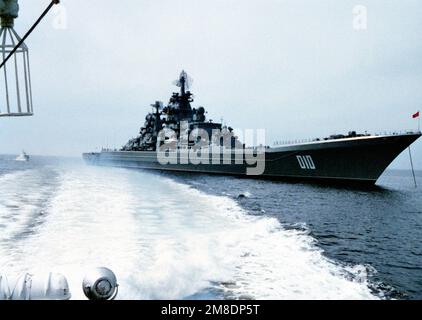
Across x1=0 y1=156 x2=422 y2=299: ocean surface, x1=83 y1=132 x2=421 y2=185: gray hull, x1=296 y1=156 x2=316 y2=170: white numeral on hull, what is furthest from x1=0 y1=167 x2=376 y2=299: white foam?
x1=296 y1=156 x2=316 y2=170: white numeral on hull

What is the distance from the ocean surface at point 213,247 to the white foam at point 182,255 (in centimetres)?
3

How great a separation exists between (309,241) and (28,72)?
10.3 m

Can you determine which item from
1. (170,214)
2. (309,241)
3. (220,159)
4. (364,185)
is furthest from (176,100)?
(309,241)

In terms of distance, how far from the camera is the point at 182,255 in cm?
908

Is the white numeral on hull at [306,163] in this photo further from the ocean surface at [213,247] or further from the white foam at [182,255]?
the white foam at [182,255]

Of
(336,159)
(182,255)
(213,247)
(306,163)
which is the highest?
(336,159)

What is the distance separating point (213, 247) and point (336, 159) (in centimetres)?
2680

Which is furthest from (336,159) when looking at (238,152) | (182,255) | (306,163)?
(182,255)

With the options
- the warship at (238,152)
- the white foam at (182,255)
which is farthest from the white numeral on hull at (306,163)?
the white foam at (182,255)

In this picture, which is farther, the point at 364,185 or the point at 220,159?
the point at 220,159

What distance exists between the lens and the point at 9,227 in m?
11.5

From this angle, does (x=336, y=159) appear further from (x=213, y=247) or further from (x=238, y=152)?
(x=213, y=247)
